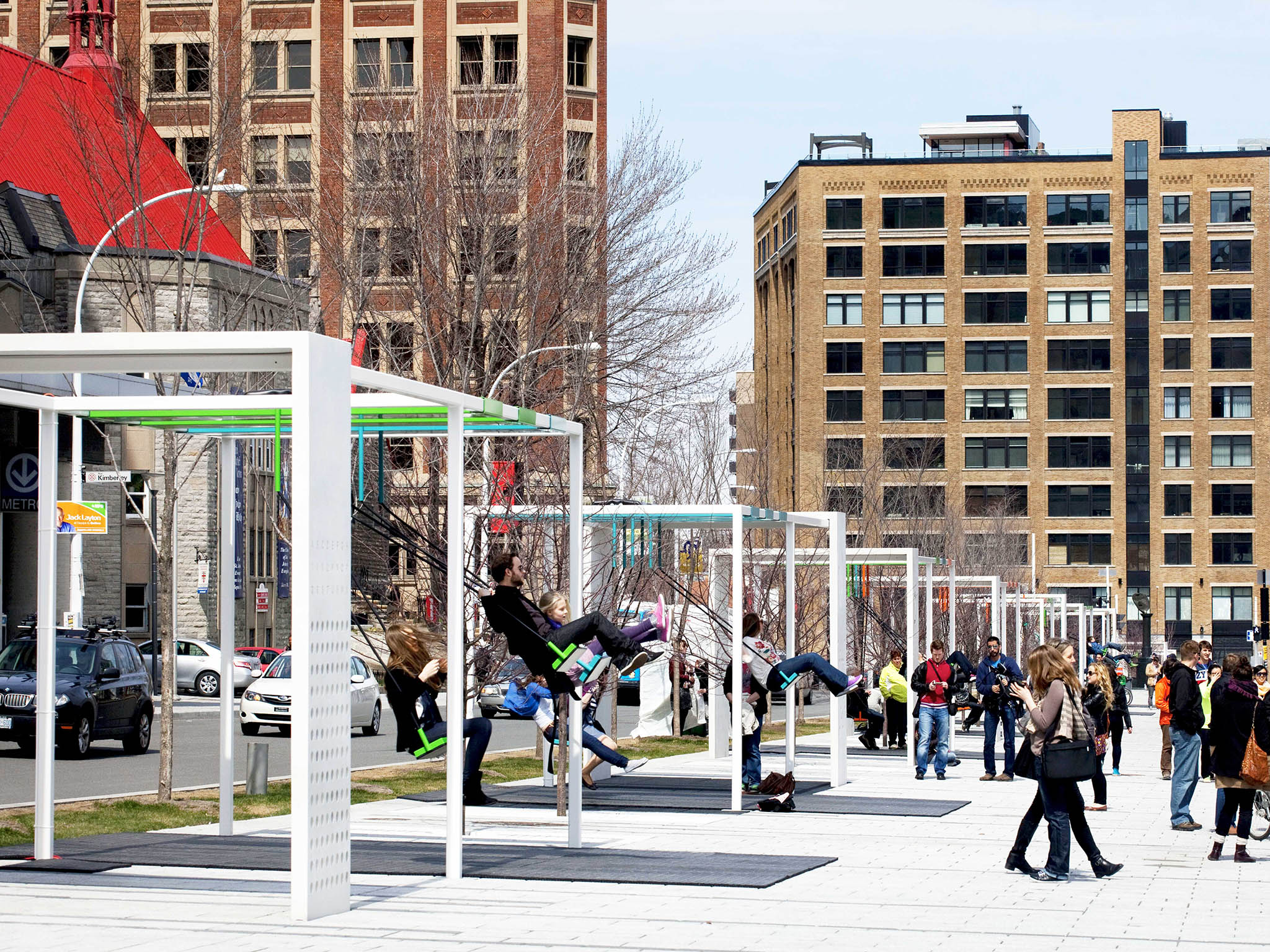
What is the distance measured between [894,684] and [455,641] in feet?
60.1

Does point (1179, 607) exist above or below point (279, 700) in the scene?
below

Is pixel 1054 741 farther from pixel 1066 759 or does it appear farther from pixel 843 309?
pixel 843 309

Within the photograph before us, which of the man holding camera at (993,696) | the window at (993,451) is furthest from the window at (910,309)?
the man holding camera at (993,696)

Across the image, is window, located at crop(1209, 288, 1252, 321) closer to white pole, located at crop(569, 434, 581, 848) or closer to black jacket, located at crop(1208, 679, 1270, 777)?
black jacket, located at crop(1208, 679, 1270, 777)

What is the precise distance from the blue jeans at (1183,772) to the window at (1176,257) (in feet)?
318

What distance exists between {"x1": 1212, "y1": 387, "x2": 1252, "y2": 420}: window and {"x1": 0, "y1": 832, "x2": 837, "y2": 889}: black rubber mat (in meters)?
102

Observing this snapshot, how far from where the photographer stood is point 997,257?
111312mm

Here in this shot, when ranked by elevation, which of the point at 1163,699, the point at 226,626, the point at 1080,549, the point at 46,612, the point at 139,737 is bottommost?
the point at 139,737

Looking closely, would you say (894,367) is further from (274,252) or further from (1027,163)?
(274,252)

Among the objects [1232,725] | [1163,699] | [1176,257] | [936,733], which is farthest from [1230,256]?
[1232,725]

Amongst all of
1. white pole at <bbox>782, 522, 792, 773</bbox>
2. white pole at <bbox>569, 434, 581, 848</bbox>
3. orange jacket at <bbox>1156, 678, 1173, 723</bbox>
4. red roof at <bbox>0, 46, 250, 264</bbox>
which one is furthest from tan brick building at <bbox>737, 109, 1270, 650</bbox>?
white pole at <bbox>569, 434, 581, 848</bbox>

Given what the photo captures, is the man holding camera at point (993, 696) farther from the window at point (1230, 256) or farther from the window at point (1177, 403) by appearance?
the window at point (1230, 256)

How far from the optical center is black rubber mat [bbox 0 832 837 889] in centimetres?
1322

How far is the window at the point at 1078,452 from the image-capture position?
4400 inches
